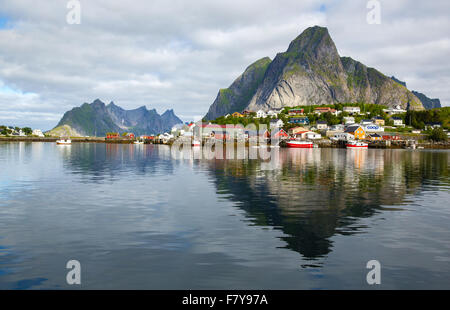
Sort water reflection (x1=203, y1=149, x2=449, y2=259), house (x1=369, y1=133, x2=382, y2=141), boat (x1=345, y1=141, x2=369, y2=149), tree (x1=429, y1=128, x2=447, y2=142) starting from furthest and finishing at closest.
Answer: house (x1=369, y1=133, x2=382, y2=141)
tree (x1=429, y1=128, x2=447, y2=142)
boat (x1=345, y1=141, x2=369, y2=149)
water reflection (x1=203, y1=149, x2=449, y2=259)

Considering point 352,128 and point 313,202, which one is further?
point 352,128

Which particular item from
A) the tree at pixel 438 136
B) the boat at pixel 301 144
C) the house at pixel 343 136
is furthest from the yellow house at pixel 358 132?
the boat at pixel 301 144

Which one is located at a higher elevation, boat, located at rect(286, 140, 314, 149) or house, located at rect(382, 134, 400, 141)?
house, located at rect(382, 134, 400, 141)

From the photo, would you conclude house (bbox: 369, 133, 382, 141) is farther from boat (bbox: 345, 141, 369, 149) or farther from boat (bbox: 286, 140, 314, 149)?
boat (bbox: 286, 140, 314, 149)

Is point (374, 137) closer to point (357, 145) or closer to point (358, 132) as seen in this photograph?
point (358, 132)

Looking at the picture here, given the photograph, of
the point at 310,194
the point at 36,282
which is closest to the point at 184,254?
the point at 36,282

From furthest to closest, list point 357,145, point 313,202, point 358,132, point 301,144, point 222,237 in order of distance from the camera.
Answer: point 358,132 < point 301,144 < point 357,145 < point 313,202 < point 222,237

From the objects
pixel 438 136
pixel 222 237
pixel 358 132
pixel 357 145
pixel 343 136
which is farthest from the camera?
pixel 343 136

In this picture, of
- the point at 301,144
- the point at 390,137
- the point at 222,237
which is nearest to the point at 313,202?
the point at 222,237

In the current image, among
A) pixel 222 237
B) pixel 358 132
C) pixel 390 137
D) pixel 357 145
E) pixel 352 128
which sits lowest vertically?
pixel 222 237

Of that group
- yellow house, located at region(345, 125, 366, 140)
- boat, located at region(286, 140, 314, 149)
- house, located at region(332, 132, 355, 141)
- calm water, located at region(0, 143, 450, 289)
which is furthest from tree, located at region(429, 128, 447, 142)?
calm water, located at region(0, 143, 450, 289)

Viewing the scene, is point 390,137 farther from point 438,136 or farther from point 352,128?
point 438,136

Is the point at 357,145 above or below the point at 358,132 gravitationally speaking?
below
